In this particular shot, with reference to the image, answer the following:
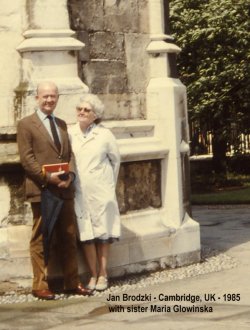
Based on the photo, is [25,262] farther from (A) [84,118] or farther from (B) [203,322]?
(B) [203,322]

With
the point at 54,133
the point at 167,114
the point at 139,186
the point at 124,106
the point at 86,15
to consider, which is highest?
the point at 86,15

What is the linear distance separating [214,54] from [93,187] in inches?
689

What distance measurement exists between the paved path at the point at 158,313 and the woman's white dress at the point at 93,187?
2.25 feet

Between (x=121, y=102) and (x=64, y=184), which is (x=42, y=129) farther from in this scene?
(x=121, y=102)

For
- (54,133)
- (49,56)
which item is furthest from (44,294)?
(49,56)

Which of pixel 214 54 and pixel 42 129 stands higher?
pixel 214 54

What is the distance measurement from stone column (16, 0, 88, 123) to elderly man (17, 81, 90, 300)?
380mm

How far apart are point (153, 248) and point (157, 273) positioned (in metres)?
0.26

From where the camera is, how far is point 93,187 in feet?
31.2

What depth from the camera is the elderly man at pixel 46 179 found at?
9.09 meters

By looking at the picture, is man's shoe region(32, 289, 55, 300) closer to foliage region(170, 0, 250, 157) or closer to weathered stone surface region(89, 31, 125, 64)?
weathered stone surface region(89, 31, 125, 64)

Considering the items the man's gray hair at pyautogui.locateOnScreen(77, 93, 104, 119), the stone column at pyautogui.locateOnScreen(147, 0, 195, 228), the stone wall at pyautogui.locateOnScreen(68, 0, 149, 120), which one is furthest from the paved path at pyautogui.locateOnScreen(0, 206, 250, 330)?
the stone wall at pyautogui.locateOnScreen(68, 0, 149, 120)

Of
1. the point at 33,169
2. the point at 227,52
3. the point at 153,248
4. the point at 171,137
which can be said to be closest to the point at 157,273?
the point at 153,248

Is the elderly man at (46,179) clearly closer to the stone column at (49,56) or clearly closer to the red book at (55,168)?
the red book at (55,168)
